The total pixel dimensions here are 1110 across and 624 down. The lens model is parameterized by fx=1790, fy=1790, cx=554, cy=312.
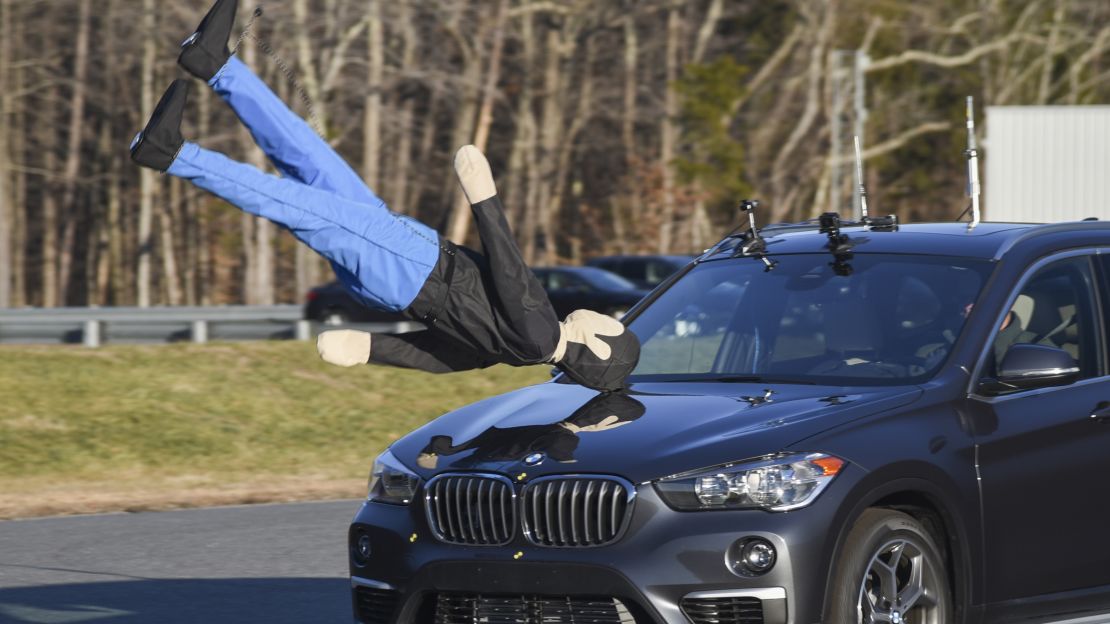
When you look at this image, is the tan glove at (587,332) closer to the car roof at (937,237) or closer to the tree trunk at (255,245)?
the car roof at (937,237)

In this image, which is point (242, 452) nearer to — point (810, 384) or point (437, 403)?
point (437, 403)

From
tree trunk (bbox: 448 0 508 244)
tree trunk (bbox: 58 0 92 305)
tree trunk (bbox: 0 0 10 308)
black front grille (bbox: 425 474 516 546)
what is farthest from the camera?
tree trunk (bbox: 58 0 92 305)

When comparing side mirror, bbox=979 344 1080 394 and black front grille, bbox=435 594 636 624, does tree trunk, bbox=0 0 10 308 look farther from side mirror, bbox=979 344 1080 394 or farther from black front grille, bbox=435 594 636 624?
side mirror, bbox=979 344 1080 394

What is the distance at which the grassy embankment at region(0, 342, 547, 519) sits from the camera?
14430mm

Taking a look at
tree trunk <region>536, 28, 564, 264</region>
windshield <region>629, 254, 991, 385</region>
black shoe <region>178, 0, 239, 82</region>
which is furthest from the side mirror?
tree trunk <region>536, 28, 564, 264</region>

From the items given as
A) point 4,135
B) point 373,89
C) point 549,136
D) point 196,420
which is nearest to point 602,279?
point 373,89

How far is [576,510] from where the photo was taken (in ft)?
18.6

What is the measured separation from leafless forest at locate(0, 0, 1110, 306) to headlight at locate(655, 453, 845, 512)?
126 ft

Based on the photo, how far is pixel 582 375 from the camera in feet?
21.7

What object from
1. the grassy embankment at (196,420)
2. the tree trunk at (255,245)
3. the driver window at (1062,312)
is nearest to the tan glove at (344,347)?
the driver window at (1062,312)

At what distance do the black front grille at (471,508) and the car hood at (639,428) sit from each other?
0.05m

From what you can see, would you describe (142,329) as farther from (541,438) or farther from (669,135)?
(669,135)

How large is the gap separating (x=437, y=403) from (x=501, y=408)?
13.5 metres

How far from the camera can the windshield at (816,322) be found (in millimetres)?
6535
